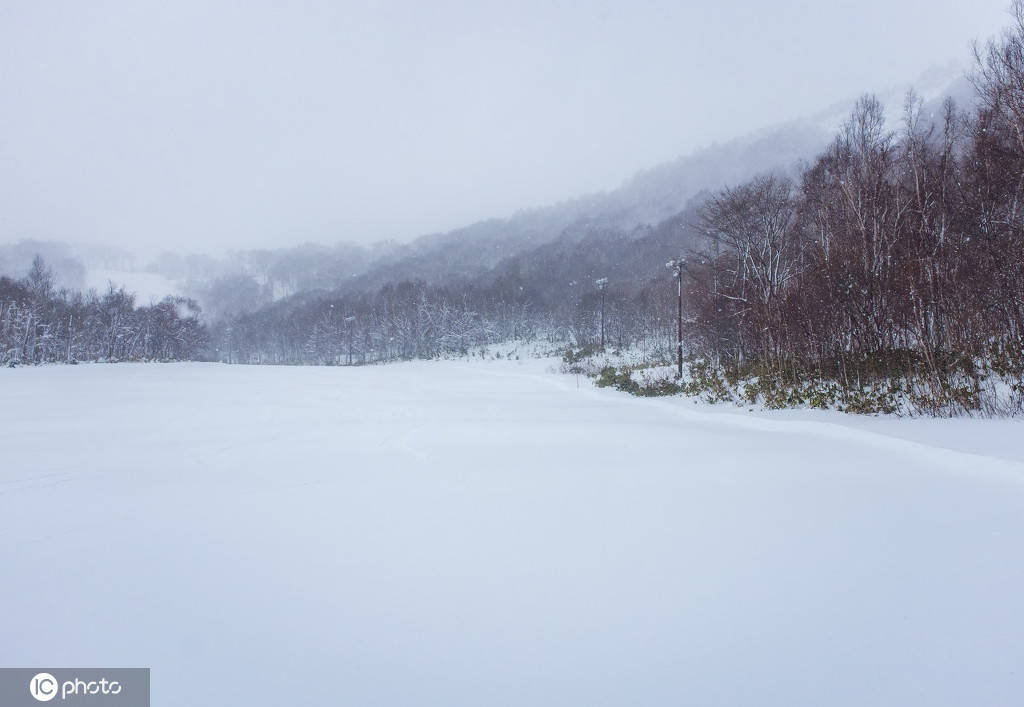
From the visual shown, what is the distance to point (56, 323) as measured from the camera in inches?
1697

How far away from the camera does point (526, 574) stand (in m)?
2.51

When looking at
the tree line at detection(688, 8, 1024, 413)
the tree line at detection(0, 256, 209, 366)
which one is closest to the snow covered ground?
the tree line at detection(688, 8, 1024, 413)

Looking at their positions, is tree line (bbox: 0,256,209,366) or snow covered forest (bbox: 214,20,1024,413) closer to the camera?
snow covered forest (bbox: 214,20,1024,413)

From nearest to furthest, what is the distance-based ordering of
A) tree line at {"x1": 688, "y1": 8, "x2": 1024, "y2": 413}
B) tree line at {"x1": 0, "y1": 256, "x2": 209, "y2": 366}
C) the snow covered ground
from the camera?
the snow covered ground → tree line at {"x1": 688, "y1": 8, "x2": 1024, "y2": 413} → tree line at {"x1": 0, "y1": 256, "x2": 209, "y2": 366}

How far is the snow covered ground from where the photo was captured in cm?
179

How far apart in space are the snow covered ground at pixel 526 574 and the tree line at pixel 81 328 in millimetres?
44064

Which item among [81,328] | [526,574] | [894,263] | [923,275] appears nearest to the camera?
[526,574]

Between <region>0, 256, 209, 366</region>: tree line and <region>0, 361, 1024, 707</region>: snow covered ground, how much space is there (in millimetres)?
44064

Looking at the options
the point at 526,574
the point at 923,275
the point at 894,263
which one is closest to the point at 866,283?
the point at 894,263

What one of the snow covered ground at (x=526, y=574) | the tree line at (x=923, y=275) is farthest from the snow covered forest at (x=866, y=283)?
the snow covered ground at (x=526, y=574)

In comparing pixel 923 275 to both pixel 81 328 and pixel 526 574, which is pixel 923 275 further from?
pixel 81 328

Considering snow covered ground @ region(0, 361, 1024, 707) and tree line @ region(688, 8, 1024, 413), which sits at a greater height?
tree line @ region(688, 8, 1024, 413)

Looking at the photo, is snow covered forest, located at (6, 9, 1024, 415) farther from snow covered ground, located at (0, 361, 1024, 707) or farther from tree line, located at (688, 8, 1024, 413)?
snow covered ground, located at (0, 361, 1024, 707)

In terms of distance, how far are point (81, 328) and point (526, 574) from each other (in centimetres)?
6713
